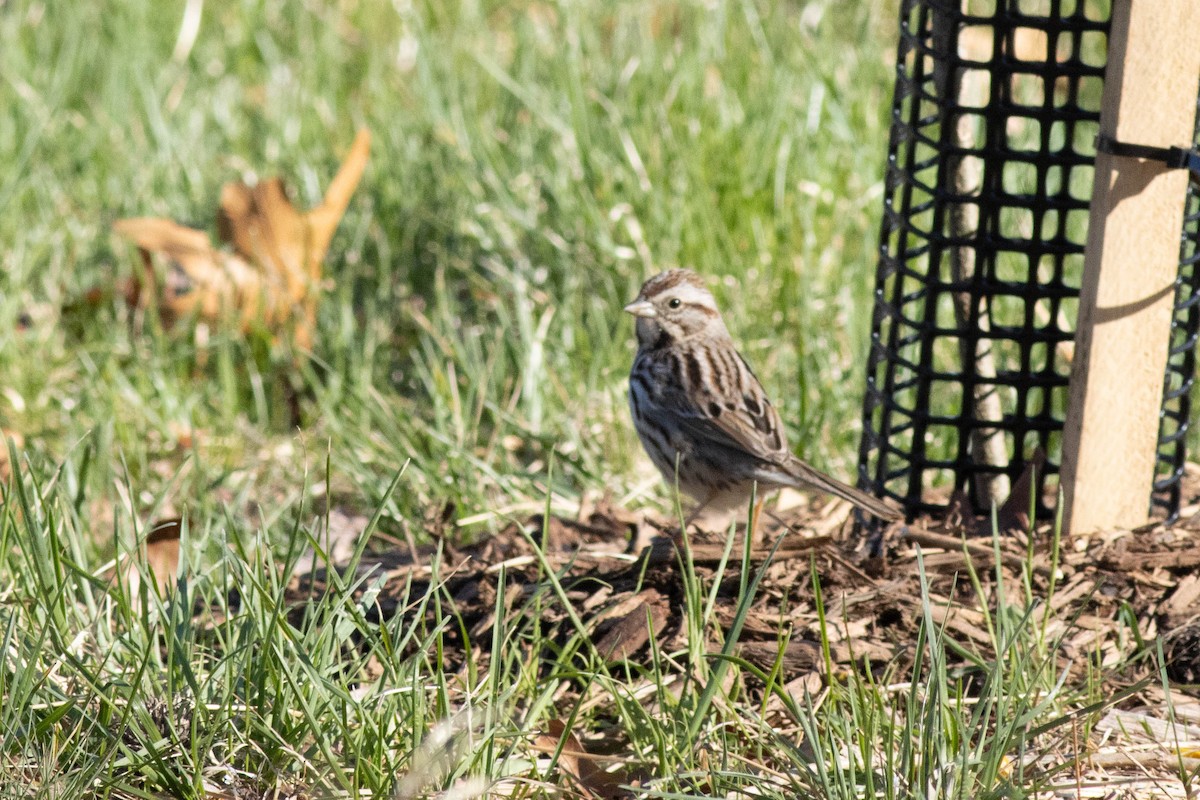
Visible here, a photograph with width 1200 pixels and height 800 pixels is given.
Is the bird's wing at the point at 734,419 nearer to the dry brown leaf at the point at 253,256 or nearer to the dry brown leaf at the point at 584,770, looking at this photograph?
the dry brown leaf at the point at 584,770

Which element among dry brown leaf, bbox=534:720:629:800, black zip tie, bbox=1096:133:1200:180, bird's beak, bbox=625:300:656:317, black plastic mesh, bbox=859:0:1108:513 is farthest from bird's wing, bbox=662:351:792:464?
dry brown leaf, bbox=534:720:629:800

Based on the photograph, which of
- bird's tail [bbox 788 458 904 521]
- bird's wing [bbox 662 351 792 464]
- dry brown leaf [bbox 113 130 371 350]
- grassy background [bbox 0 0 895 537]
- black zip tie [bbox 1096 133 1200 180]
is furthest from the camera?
dry brown leaf [bbox 113 130 371 350]

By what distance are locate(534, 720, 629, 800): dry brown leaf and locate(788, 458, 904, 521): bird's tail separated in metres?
1.17

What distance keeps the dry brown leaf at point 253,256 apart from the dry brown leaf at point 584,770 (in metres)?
3.01

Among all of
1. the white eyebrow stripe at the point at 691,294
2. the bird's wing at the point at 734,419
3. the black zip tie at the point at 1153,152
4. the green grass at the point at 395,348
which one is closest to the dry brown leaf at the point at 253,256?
the green grass at the point at 395,348

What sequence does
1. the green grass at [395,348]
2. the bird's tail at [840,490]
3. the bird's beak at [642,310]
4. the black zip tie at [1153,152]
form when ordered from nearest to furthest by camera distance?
the green grass at [395,348]
the black zip tie at [1153,152]
the bird's tail at [840,490]
the bird's beak at [642,310]

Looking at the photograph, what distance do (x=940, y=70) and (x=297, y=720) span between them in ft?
7.89

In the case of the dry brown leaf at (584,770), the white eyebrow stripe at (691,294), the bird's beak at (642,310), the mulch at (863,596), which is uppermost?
the white eyebrow stripe at (691,294)

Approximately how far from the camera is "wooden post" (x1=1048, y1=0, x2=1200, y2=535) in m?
3.68

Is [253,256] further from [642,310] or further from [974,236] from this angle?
[974,236]

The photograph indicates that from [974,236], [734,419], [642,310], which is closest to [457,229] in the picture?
[642,310]

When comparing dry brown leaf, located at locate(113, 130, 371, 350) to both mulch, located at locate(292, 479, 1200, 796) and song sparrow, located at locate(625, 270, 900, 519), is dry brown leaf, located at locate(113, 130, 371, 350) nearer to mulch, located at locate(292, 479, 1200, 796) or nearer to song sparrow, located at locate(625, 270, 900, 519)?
song sparrow, located at locate(625, 270, 900, 519)

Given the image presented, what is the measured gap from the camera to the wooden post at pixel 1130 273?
3.68m

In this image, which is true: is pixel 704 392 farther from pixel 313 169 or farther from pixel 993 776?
pixel 313 169
